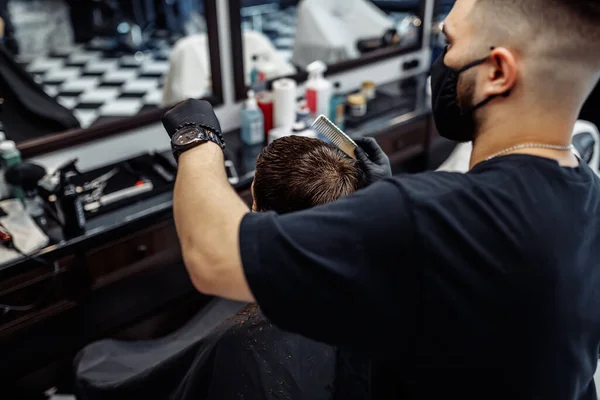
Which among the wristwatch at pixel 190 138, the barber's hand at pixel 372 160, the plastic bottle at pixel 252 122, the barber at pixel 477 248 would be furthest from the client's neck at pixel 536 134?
the plastic bottle at pixel 252 122

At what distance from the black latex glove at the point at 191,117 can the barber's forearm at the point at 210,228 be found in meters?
0.15

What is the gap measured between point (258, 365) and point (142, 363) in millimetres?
529

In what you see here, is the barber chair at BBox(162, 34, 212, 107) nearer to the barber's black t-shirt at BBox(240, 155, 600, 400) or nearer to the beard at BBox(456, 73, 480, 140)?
the beard at BBox(456, 73, 480, 140)

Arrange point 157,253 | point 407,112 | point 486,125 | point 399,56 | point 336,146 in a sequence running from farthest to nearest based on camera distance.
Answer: point 399,56
point 407,112
point 157,253
point 336,146
point 486,125

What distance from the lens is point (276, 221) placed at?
788mm

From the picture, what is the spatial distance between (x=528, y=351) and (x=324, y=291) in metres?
0.31

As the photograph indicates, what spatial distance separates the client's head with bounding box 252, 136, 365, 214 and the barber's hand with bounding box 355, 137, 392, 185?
41 millimetres

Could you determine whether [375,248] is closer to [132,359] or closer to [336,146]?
[336,146]

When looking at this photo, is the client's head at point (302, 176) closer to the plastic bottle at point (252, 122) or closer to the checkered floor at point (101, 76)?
the plastic bottle at point (252, 122)

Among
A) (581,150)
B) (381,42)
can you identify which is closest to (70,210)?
(581,150)

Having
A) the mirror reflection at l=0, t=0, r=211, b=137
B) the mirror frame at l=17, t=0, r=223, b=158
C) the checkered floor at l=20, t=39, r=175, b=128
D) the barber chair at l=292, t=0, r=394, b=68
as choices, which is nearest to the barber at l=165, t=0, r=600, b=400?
the mirror frame at l=17, t=0, r=223, b=158

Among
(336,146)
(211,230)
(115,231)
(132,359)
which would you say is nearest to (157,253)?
(115,231)

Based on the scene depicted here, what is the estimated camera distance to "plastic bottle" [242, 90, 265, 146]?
7.69 feet

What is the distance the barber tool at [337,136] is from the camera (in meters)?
1.21
